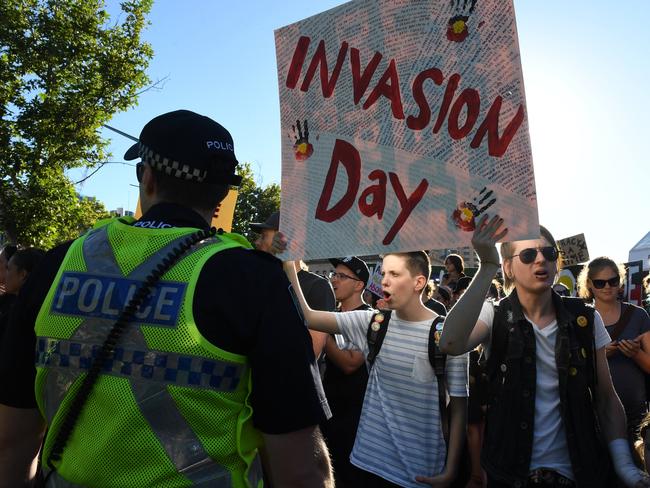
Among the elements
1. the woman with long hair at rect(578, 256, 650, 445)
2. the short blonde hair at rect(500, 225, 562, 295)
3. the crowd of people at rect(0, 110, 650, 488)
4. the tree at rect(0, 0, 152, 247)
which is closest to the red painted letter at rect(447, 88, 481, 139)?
the short blonde hair at rect(500, 225, 562, 295)

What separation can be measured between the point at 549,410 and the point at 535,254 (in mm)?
735

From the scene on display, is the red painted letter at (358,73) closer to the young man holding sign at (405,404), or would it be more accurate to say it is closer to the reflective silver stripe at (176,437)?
the young man holding sign at (405,404)

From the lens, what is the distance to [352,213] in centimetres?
280

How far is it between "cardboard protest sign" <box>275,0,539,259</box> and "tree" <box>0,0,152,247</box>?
15.1 m

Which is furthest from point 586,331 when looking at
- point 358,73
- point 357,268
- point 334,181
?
point 357,268

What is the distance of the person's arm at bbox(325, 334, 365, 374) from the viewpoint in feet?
13.6

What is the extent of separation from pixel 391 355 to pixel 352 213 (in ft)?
3.69

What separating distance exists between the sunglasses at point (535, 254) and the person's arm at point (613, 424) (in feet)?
1.58

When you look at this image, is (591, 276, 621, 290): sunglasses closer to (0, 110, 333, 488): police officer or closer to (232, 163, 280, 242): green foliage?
(0, 110, 333, 488): police officer

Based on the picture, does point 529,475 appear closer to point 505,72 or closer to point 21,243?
point 505,72

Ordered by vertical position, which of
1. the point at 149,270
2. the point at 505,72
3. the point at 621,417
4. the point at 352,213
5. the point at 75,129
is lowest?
the point at 621,417

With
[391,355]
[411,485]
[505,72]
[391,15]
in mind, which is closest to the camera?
[505,72]

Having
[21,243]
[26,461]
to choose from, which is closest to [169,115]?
[26,461]

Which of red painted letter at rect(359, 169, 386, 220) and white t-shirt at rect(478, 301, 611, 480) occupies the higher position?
red painted letter at rect(359, 169, 386, 220)
